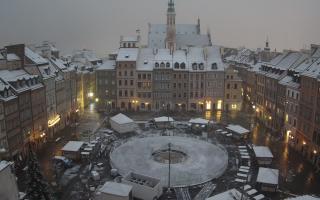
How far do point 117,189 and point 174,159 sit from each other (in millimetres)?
17895

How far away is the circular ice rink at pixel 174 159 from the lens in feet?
173

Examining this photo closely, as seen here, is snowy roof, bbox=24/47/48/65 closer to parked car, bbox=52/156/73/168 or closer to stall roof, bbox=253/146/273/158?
parked car, bbox=52/156/73/168

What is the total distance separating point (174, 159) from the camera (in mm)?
59562

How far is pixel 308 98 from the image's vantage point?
2542 inches

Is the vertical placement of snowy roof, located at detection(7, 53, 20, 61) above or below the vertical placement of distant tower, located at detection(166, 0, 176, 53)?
below

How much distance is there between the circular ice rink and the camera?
5284 cm

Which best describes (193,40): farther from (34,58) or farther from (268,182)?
(268,182)

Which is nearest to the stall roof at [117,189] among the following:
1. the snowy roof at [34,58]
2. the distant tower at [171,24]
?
the snowy roof at [34,58]

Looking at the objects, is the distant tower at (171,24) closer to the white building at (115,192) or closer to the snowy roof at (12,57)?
the snowy roof at (12,57)

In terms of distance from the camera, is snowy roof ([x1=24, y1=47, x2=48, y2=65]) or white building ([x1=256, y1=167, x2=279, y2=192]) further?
snowy roof ([x1=24, y1=47, x2=48, y2=65])

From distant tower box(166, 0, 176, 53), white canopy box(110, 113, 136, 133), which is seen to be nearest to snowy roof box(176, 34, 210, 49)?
distant tower box(166, 0, 176, 53)

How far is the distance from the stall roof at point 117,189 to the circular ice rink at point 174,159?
7657mm

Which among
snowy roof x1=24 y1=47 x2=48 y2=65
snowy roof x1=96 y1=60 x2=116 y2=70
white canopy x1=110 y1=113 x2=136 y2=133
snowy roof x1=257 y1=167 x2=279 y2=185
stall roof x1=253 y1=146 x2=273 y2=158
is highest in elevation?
snowy roof x1=24 y1=47 x2=48 y2=65

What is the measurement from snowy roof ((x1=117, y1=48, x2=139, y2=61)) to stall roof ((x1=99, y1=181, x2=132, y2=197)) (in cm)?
6064
